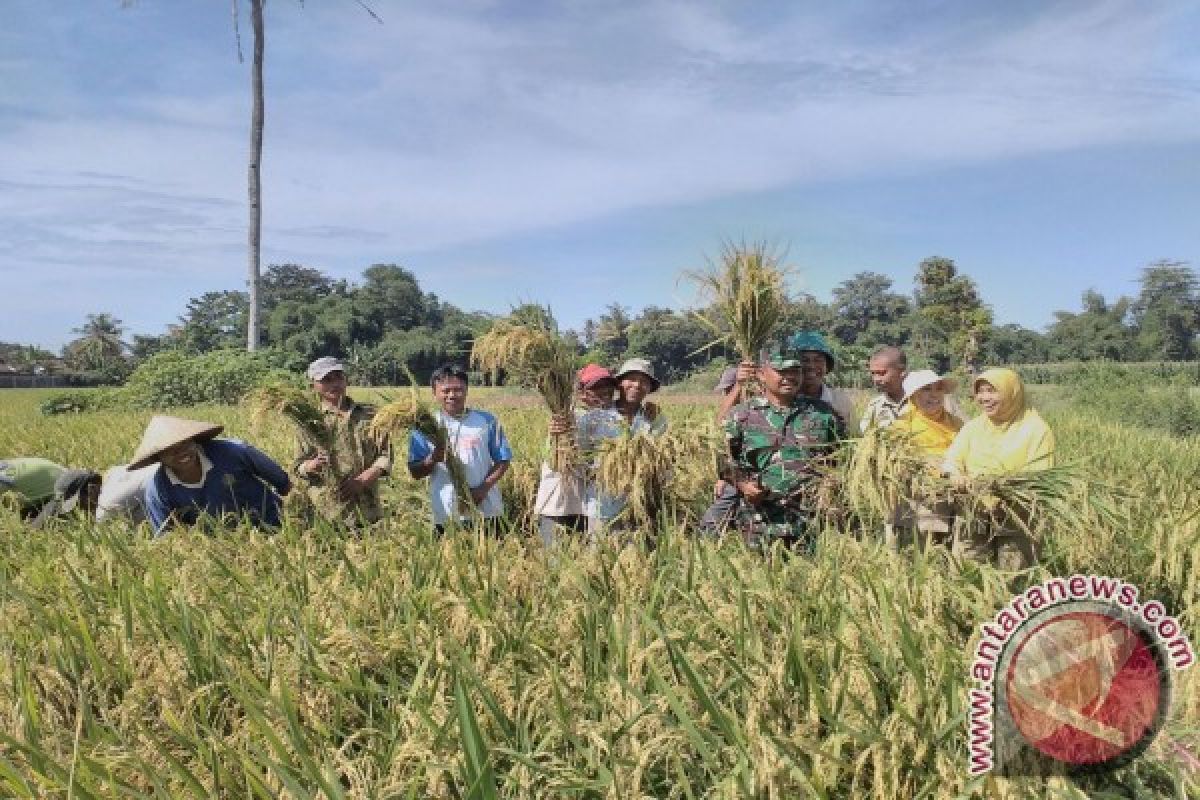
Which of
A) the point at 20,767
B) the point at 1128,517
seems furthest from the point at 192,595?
the point at 1128,517

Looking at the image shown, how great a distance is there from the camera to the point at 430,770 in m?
1.50

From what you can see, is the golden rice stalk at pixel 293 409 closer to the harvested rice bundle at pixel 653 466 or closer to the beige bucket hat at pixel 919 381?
the harvested rice bundle at pixel 653 466

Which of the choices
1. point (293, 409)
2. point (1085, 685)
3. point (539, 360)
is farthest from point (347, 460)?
point (1085, 685)

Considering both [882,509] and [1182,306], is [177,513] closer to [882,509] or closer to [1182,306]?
[882,509]

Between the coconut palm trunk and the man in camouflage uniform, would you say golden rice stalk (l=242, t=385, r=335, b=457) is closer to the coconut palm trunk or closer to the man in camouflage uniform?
the man in camouflage uniform

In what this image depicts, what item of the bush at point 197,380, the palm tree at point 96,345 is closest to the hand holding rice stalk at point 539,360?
the bush at point 197,380

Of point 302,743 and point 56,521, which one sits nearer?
point 302,743

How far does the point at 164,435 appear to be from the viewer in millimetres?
3436

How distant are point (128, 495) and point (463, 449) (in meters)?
1.68

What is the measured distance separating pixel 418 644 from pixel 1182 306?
107 metres

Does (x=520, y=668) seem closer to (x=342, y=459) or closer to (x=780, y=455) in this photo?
(x=780, y=455)

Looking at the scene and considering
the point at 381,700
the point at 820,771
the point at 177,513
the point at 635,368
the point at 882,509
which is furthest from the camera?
the point at 635,368

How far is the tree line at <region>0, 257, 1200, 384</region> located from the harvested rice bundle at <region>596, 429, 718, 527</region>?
0.55m

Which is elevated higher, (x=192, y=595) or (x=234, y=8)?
(x=234, y=8)
